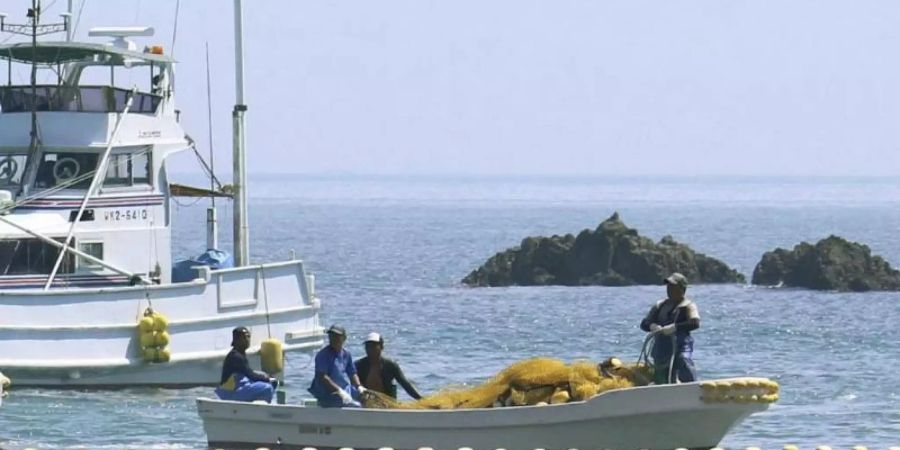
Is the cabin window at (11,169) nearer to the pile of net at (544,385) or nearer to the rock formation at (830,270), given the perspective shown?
the pile of net at (544,385)

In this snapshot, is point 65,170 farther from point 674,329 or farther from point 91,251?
point 674,329

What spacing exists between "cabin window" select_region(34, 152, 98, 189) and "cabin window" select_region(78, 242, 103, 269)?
0.91m

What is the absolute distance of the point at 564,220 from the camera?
518ft

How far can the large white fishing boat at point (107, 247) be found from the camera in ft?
95.2

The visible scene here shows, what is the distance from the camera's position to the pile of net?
71.5ft

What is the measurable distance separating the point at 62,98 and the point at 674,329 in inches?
530

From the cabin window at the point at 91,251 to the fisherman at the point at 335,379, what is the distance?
9.57 m

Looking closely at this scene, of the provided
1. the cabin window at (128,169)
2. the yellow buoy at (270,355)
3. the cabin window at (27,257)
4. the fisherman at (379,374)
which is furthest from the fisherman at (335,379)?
the cabin window at (128,169)

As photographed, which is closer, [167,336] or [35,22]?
[167,336]

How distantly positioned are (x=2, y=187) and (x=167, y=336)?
146 inches

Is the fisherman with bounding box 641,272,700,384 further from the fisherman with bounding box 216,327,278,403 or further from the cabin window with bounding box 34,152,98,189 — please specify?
the cabin window with bounding box 34,152,98,189

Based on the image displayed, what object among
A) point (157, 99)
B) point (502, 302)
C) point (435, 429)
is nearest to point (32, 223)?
point (157, 99)

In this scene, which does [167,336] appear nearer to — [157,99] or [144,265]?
[144,265]

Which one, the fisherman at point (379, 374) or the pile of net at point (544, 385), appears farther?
the fisherman at point (379, 374)
